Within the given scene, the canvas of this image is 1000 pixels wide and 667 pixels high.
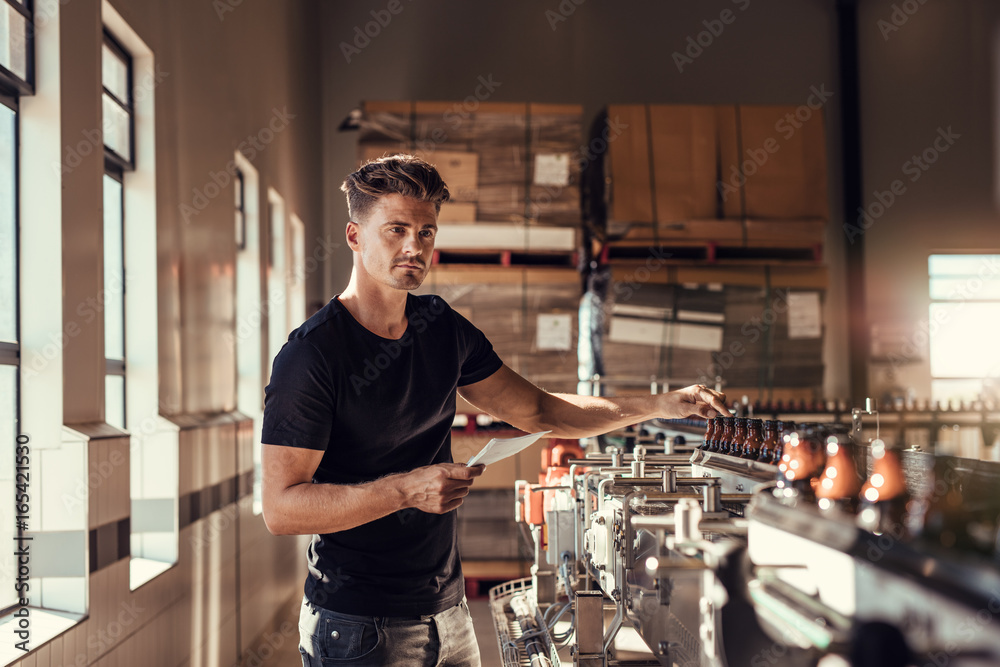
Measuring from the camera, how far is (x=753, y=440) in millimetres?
2160

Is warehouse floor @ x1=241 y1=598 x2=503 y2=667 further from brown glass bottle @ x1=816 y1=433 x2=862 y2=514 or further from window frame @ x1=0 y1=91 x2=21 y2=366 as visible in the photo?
brown glass bottle @ x1=816 y1=433 x2=862 y2=514

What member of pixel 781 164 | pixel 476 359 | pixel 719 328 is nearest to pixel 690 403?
pixel 476 359

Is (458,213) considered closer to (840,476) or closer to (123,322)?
(123,322)

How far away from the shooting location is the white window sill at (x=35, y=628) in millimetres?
2123

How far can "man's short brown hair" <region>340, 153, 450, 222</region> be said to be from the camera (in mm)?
1837

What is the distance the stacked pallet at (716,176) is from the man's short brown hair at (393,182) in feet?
12.7

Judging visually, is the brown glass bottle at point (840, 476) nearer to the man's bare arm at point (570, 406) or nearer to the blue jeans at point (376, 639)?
the man's bare arm at point (570, 406)

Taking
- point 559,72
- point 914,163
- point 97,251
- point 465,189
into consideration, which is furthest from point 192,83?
point 914,163

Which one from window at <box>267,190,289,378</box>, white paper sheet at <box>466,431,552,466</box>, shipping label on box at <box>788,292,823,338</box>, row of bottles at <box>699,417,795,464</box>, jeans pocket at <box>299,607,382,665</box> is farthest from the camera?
window at <box>267,190,289,378</box>

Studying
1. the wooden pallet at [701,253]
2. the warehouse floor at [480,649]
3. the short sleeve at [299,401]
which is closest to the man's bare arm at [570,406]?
the short sleeve at [299,401]

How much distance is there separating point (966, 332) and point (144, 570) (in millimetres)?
7002

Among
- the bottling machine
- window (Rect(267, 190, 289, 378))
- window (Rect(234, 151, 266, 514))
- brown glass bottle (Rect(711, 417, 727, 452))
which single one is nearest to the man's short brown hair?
the bottling machine

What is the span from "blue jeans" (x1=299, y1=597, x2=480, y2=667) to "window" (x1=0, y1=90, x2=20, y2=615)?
1170 millimetres

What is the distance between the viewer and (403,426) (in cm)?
182
